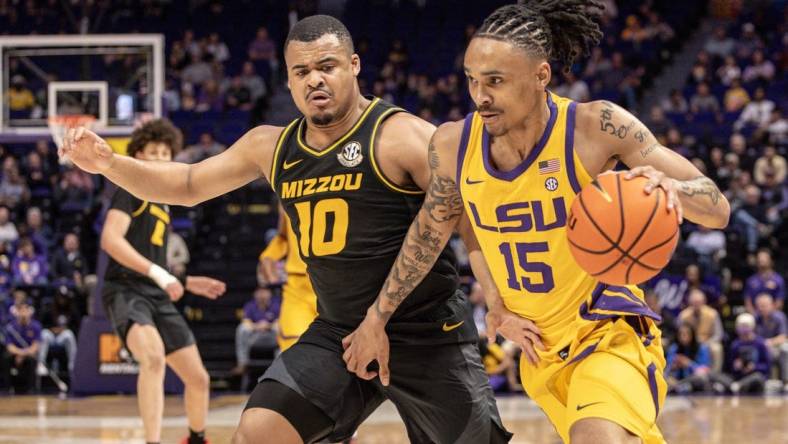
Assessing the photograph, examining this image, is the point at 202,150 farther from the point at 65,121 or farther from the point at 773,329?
the point at 773,329

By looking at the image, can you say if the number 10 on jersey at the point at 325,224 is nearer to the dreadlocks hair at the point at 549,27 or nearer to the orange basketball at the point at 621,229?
the dreadlocks hair at the point at 549,27

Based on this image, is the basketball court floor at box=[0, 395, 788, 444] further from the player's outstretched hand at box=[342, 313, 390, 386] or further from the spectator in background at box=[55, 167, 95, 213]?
the spectator in background at box=[55, 167, 95, 213]

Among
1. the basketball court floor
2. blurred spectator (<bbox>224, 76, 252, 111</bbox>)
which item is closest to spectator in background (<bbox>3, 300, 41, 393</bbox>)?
the basketball court floor

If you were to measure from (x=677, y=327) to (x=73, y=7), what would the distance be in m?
14.3

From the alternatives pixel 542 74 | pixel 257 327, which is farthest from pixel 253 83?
pixel 542 74

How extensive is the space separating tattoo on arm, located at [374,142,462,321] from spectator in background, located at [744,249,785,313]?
10437 mm

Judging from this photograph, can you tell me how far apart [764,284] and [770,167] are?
2.67 m

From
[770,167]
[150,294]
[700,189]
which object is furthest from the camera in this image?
[770,167]

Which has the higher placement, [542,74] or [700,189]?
[542,74]

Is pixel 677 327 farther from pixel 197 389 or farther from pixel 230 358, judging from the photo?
pixel 197 389

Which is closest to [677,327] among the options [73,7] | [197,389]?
[197,389]

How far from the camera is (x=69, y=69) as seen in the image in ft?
46.1

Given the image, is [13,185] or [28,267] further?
[13,185]

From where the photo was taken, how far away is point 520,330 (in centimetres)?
391
